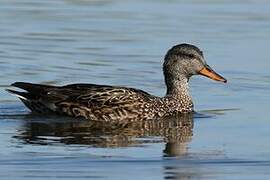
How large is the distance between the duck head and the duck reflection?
677mm

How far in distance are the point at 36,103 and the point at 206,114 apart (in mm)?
2338

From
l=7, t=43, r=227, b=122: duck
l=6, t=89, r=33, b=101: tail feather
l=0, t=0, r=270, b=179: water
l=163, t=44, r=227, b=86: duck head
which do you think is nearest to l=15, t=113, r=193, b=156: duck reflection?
l=0, t=0, r=270, b=179: water

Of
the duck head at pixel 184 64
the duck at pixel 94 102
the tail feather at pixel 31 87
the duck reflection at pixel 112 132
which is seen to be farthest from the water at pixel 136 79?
the duck head at pixel 184 64

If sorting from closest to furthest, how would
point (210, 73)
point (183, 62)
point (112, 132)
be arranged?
point (112, 132)
point (210, 73)
point (183, 62)

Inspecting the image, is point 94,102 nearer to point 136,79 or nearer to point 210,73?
point 210,73

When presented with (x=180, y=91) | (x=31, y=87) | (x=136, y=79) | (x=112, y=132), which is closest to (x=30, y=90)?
(x=31, y=87)

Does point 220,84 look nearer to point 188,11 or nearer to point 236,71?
point 236,71

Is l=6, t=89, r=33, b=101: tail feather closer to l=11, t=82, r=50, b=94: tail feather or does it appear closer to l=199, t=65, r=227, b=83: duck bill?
l=11, t=82, r=50, b=94: tail feather

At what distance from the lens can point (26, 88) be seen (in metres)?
18.9

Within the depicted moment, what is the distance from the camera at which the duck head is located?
19.4m

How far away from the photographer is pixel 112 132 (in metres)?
17.7

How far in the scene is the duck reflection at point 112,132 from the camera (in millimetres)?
16609

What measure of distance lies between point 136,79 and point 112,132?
12.4 feet

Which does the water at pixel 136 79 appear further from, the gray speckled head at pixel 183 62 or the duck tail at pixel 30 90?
the gray speckled head at pixel 183 62
